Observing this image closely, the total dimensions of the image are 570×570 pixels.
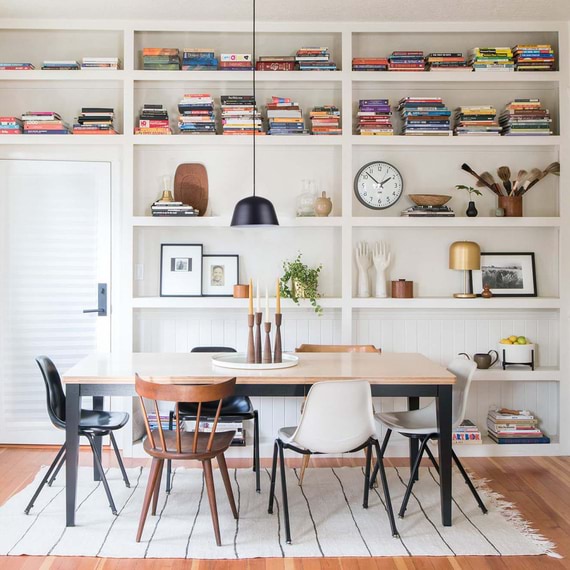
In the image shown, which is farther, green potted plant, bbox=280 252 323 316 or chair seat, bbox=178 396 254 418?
green potted plant, bbox=280 252 323 316

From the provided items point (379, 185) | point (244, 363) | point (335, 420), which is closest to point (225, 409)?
point (244, 363)

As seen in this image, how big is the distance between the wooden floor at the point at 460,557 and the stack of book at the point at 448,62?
2682 mm

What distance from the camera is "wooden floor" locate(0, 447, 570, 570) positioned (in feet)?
9.29

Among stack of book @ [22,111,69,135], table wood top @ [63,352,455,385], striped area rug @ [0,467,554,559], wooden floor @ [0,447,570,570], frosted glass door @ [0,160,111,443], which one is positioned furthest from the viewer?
frosted glass door @ [0,160,111,443]

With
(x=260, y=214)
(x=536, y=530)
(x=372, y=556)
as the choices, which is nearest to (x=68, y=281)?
(x=260, y=214)

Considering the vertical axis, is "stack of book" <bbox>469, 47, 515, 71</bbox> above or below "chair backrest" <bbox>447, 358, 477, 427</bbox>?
above

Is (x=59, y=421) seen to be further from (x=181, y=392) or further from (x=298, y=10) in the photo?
(x=298, y=10)

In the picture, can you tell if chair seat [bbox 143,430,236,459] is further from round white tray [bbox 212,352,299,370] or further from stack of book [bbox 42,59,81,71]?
stack of book [bbox 42,59,81,71]

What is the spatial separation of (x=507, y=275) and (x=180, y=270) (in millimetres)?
2325

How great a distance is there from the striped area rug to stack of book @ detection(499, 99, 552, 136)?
2.42 metres

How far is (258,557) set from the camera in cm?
291

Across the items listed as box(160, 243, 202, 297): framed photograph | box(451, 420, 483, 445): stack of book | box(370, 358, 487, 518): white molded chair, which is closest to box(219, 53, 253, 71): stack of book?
box(160, 243, 202, 297): framed photograph

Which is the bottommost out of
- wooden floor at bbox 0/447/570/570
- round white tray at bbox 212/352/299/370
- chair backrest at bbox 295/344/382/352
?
wooden floor at bbox 0/447/570/570

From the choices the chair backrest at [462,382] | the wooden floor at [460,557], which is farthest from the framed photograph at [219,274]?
the chair backrest at [462,382]
